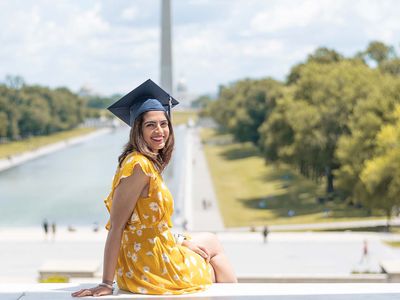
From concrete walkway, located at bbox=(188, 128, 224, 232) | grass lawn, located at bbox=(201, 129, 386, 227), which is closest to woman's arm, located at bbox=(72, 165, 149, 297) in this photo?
concrete walkway, located at bbox=(188, 128, 224, 232)

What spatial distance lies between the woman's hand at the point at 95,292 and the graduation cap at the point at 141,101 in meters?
1.07

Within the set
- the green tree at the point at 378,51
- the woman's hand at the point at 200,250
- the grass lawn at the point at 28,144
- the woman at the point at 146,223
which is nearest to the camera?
the woman at the point at 146,223

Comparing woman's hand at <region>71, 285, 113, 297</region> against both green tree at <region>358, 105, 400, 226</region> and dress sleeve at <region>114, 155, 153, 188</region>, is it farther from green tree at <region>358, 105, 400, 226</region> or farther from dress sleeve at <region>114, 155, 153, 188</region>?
green tree at <region>358, 105, 400, 226</region>

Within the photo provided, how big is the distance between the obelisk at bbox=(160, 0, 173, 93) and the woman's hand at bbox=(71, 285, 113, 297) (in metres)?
36.7

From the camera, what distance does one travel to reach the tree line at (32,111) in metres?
109

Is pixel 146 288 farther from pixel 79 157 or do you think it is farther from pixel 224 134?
pixel 224 134

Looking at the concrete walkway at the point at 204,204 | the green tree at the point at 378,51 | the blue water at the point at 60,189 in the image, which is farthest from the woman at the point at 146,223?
the green tree at the point at 378,51

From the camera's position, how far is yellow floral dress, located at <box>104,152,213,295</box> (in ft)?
15.9

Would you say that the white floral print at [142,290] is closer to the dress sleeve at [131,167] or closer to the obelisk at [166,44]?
the dress sleeve at [131,167]

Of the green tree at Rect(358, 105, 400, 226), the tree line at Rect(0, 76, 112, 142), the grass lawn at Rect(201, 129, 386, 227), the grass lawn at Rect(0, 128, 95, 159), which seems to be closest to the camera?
the green tree at Rect(358, 105, 400, 226)

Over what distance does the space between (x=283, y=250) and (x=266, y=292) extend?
71.2 ft

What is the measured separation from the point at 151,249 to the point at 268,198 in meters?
41.4

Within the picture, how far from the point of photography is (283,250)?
26266 mm

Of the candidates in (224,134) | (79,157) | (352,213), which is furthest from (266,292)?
(224,134)
